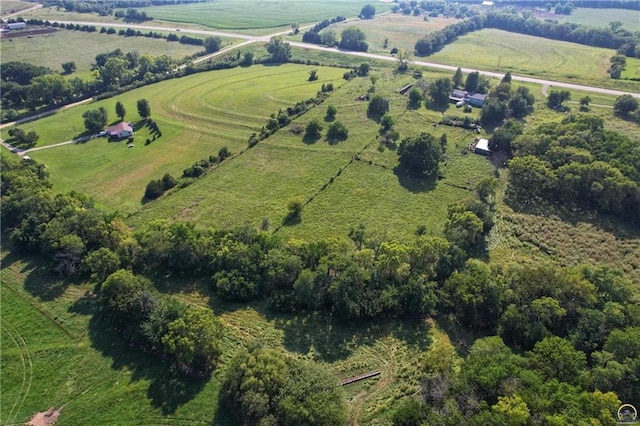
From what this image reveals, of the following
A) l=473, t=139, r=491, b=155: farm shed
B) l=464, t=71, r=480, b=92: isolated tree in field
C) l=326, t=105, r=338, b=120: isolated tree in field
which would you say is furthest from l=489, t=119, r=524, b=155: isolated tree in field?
l=326, t=105, r=338, b=120: isolated tree in field

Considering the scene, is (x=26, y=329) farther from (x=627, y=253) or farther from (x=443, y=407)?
(x=627, y=253)

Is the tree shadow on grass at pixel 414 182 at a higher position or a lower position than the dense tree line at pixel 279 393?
higher

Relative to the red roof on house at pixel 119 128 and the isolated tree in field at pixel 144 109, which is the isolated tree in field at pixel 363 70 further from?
the red roof on house at pixel 119 128

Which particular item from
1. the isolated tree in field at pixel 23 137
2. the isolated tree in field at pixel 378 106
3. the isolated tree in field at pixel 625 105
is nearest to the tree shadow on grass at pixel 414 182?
the isolated tree in field at pixel 378 106

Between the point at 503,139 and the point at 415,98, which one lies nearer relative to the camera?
the point at 503,139

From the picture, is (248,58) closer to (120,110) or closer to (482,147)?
(120,110)

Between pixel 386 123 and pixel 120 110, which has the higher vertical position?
pixel 120 110

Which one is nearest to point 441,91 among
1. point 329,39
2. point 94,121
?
point 329,39
